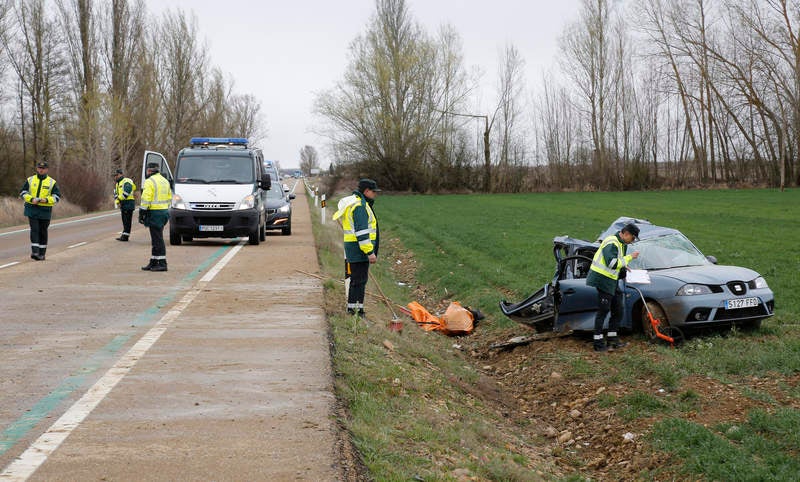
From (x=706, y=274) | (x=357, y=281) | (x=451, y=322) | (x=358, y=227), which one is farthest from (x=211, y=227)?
(x=706, y=274)

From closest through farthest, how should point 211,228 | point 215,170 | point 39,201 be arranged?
point 39,201 → point 211,228 → point 215,170

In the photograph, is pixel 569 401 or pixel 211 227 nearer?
pixel 569 401

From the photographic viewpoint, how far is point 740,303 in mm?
10352

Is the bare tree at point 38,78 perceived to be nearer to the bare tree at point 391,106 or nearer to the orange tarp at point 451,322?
the bare tree at point 391,106

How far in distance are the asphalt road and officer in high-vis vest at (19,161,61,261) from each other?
2.40 m

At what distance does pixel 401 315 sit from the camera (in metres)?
14.4

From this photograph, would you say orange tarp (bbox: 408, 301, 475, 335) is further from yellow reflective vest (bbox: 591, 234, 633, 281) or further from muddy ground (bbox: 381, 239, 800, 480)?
yellow reflective vest (bbox: 591, 234, 633, 281)

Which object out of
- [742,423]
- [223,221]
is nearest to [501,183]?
[223,221]

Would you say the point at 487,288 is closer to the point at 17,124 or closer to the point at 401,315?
the point at 401,315

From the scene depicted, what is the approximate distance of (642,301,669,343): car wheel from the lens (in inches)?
416

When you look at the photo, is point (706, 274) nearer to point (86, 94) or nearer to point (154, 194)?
point (154, 194)

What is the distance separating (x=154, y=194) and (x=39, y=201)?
269 centimetres

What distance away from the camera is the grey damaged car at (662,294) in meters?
10.3

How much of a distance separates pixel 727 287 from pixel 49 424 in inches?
309
